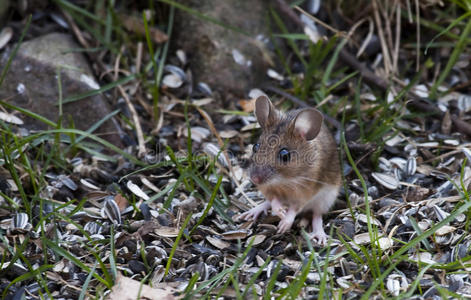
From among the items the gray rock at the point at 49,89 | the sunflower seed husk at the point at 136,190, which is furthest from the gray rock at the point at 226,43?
the sunflower seed husk at the point at 136,190

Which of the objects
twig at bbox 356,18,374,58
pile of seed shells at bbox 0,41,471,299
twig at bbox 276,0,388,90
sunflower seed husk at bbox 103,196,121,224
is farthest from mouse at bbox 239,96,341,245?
twig at bbox 356,18,374,58

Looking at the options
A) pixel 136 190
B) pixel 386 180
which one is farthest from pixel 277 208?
pixel 136 190

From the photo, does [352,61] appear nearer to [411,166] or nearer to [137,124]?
[411,166]

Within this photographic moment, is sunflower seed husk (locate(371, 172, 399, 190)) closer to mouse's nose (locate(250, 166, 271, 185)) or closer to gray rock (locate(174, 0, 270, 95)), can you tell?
mouse's nose (locate(250, 166, 271, 185))

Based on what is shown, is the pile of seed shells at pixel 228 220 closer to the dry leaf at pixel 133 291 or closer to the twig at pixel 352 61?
the dry leaf at pixel 133 291

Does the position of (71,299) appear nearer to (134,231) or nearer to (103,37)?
(134,231)

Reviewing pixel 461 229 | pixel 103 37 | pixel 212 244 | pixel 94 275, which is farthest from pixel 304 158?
pixel 103 37

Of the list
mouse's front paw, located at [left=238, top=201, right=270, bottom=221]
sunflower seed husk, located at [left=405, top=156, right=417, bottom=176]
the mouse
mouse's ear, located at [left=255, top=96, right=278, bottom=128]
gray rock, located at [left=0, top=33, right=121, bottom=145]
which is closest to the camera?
the mouse
